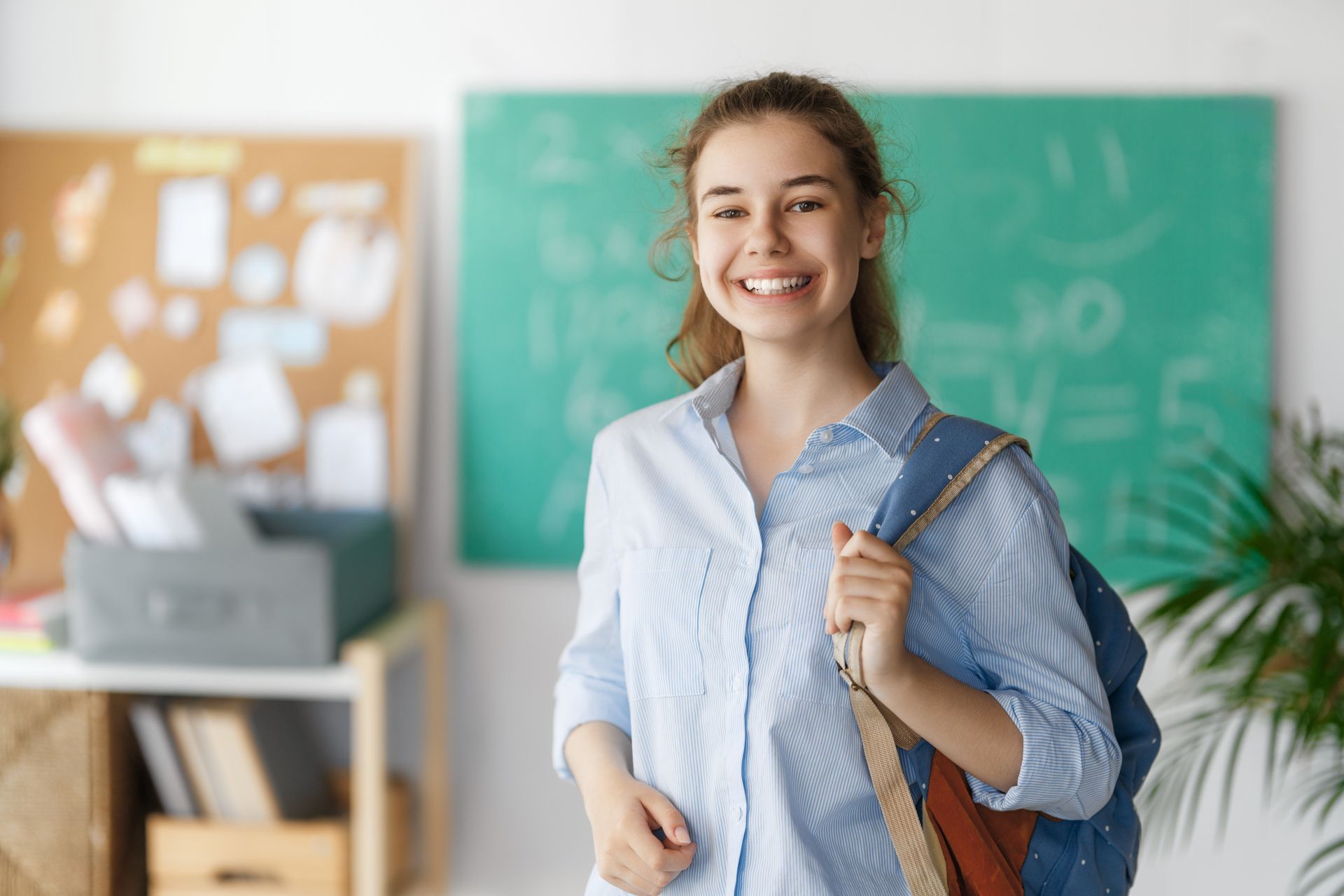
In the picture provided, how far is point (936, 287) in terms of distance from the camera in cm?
232

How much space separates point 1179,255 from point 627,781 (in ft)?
5.91

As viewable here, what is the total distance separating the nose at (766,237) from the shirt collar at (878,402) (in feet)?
0.53

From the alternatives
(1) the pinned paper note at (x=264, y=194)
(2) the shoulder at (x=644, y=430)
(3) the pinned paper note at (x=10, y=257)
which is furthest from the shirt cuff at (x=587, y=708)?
(3) the pinned paper note at (x=10, y=257)

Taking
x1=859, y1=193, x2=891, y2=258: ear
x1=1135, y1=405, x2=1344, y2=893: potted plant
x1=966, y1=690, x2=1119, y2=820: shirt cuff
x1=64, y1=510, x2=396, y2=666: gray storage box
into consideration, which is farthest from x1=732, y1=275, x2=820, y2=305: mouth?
x1=64, y1=510, x2=396, y2=666: gray storage box

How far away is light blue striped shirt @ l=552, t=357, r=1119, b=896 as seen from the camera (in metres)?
0.93

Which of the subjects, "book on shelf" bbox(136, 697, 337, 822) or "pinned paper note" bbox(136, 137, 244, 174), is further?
"pinned paper note" bbox(136, 137, 244, 174)

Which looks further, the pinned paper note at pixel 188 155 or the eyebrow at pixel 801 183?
the pinned paper note at pixel 188 155

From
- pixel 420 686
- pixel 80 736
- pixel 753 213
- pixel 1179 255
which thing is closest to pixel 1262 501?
pixel 1179 255

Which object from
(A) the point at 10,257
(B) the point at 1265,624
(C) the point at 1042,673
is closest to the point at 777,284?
(C) the point at 1042,673

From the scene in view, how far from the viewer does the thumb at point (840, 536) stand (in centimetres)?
90

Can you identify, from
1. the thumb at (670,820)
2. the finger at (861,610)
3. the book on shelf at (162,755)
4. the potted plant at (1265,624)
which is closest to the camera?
the finger at (861,610)

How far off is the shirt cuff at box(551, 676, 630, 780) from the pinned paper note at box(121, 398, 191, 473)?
1612 mm

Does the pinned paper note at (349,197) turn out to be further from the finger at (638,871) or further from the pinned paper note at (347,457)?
the finger at (638,871)

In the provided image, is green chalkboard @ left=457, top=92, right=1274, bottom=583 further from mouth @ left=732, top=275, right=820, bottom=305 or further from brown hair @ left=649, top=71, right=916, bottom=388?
mouth @ left=732, top=275, right=820, bottom=305
